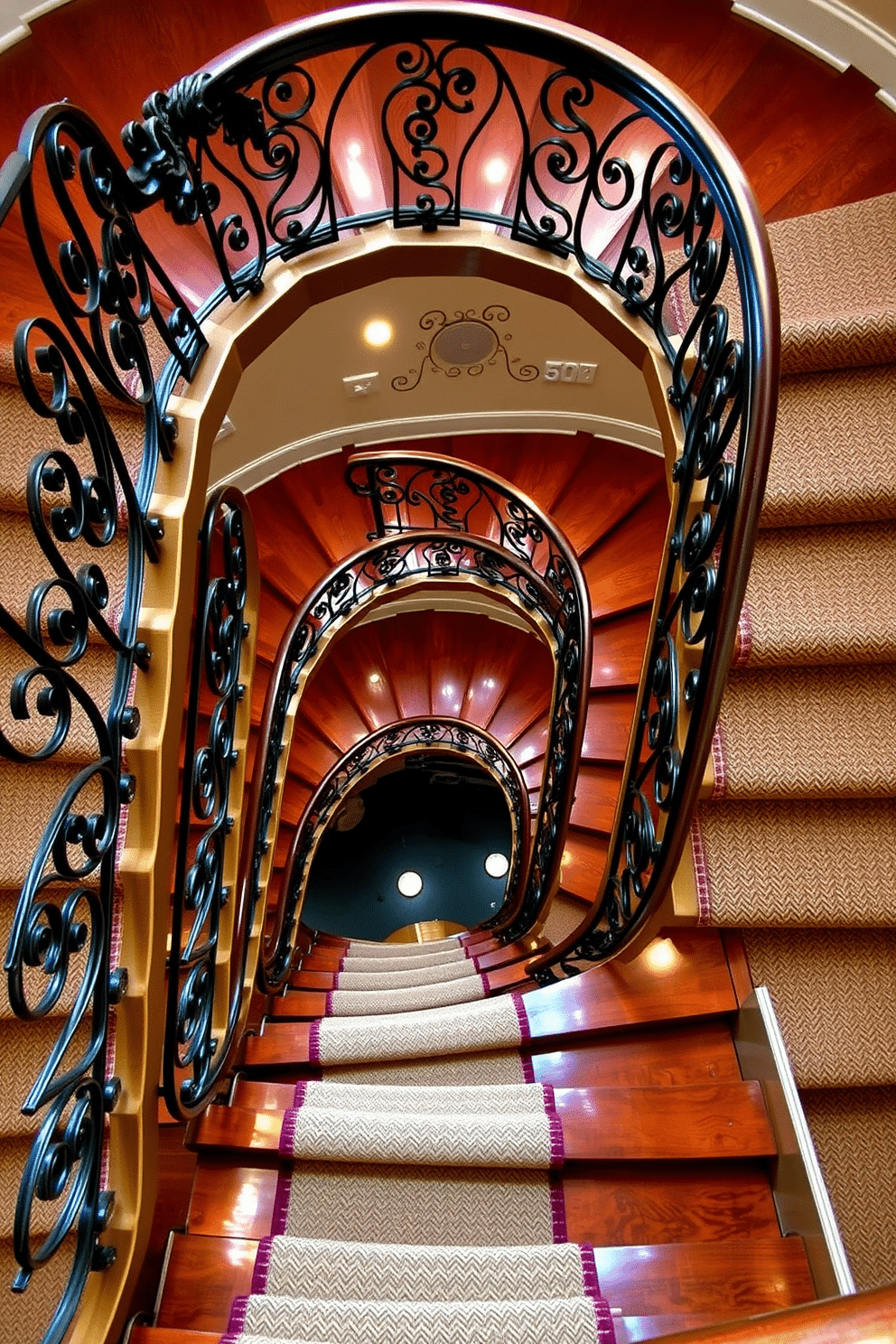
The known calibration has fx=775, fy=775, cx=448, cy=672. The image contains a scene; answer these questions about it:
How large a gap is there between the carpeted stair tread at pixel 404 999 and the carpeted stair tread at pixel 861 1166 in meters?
1.65

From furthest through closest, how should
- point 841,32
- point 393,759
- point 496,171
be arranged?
point 393,759 < point 496,171 < point 841,32

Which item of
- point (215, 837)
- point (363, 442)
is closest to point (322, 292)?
point (215, 837)

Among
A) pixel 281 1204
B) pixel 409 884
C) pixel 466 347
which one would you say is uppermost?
pixel 409 884

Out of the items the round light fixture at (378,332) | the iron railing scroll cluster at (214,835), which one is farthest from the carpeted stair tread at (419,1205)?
the round light fixture at (378,332)

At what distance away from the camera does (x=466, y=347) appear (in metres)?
4.65

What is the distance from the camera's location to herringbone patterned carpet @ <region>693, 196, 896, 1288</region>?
2141 millimetres

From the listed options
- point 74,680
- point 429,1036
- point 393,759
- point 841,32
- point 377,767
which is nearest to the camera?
point 74,680

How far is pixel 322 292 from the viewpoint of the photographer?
268 cm

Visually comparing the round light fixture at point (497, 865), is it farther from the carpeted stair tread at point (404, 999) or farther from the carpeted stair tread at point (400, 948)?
the carpeted stair tread at point (404, 999)

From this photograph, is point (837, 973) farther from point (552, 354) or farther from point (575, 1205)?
point (552, 354)

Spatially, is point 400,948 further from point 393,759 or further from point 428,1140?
point 428,1140

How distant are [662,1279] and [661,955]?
95 centimetres

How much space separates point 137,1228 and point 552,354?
14.8 ft

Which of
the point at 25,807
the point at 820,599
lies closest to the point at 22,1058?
the point at 25,807
